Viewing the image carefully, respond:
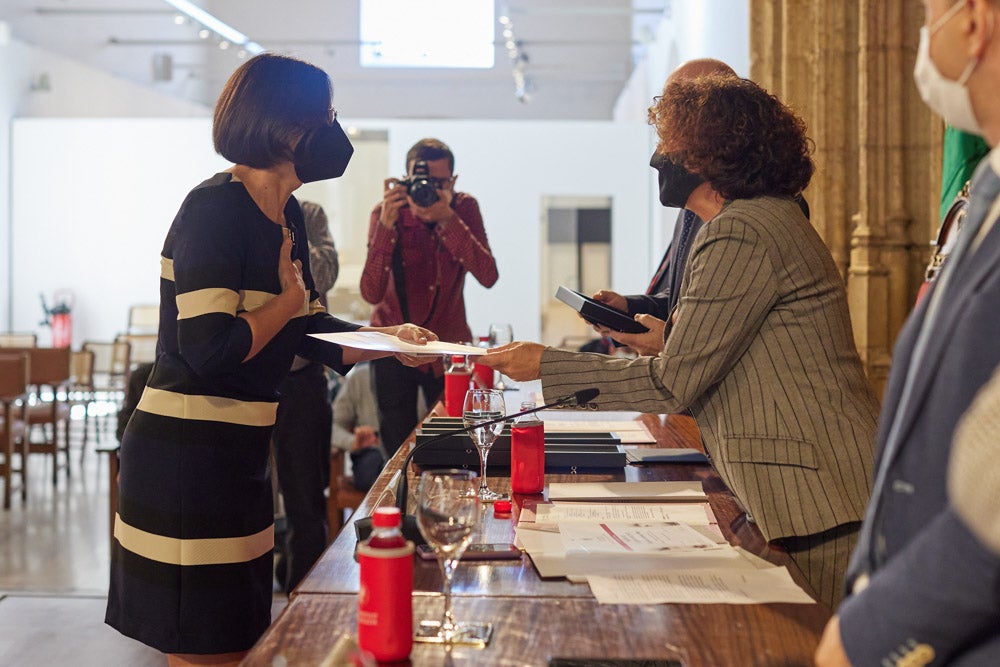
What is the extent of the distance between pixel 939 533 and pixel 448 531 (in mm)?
522

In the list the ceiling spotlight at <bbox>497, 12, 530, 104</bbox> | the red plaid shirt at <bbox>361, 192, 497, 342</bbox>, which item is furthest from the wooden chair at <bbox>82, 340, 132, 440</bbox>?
the ceiling spotlight at <bbox>497, 12, 530, 104</bbox>

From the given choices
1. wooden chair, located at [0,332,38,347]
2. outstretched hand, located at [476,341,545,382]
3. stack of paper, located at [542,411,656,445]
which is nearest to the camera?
outstretched hand, located at [476,341,545,382]

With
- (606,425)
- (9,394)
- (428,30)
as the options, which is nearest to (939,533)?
(606,425)

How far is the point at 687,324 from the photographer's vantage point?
1.68m

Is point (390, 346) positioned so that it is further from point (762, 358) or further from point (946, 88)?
point (946, 88)

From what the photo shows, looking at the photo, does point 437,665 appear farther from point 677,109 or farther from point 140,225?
point 140,225

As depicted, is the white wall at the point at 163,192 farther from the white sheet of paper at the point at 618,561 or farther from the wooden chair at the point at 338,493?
the white sheet of paper at the point at 618,561

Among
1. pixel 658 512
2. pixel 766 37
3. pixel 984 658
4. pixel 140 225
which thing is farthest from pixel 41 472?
pixel 984 658

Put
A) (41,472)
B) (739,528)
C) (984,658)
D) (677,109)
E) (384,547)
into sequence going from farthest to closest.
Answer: (41,472) → (677,109) → (739,528) → (384,547) → (984,658)

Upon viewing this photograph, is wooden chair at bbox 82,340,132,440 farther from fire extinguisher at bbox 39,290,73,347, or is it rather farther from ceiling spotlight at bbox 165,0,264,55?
ceiling spotlight at bbox 165,0,264,55

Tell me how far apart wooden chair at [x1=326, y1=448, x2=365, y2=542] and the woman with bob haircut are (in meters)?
2.21

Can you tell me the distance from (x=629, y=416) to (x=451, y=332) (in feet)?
3.56

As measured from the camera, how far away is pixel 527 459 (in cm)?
184

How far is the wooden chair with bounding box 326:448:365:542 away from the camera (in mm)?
4090
